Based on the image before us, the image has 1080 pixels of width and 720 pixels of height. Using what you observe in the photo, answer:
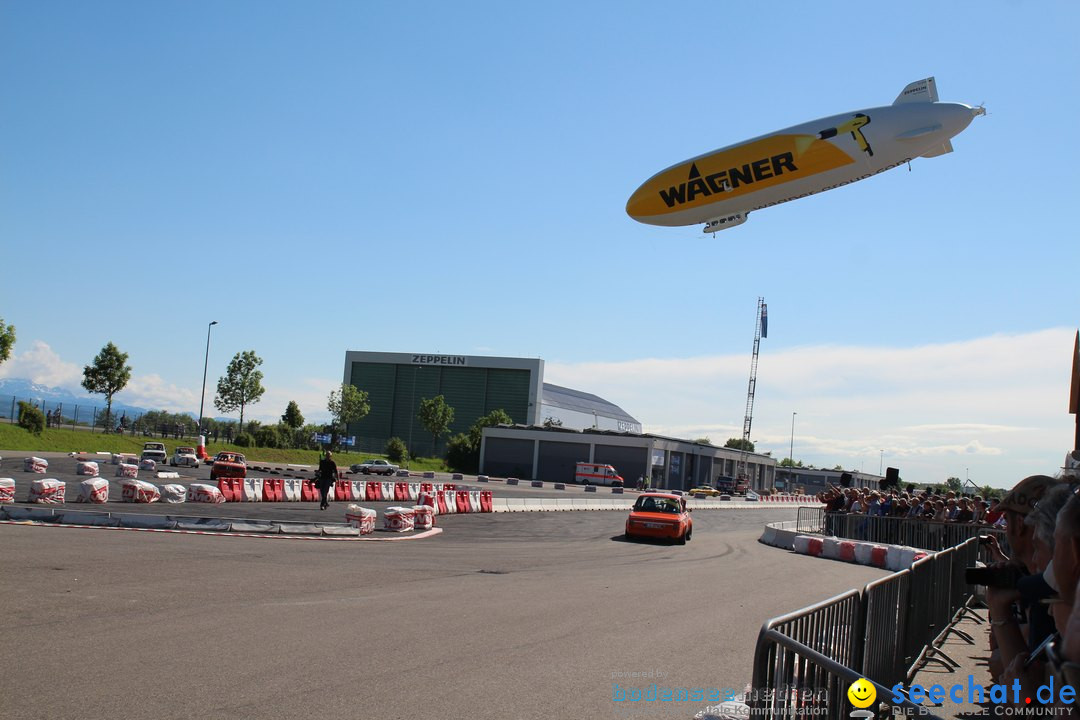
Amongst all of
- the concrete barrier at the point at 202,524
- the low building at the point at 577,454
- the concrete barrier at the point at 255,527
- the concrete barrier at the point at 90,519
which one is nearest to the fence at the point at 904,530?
the concrete barrier at the point at 255,527

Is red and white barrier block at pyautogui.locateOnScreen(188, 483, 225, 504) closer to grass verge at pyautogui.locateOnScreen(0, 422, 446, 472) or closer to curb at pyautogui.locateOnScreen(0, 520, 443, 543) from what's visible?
curb at pyautogui.locateOnScreen(0, 520, 443, 543)

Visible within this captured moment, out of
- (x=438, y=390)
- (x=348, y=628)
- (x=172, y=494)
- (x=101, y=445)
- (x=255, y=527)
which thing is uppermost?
(x=438, y=390)

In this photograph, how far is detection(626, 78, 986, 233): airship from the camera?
21.4 metres

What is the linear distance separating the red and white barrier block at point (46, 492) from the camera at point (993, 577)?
23.2 meters

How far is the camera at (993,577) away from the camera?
14.4 feet

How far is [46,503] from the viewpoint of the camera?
71.5 ft

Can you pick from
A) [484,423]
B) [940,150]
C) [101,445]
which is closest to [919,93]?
[940,150]

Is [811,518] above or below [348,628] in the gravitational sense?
below

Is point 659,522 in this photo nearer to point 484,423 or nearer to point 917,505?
point 917,505

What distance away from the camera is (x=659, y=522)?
82.8 feet

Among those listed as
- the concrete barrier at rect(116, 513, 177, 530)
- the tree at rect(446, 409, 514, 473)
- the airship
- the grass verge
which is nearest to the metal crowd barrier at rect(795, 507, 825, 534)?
the airship

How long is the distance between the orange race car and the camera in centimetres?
2105

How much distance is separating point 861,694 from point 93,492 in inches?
925

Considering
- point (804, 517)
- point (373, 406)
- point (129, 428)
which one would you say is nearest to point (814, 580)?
point (804, 517)
